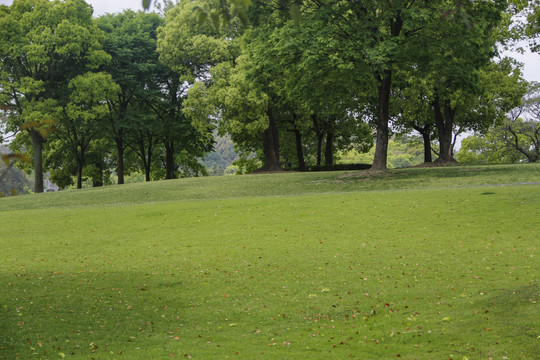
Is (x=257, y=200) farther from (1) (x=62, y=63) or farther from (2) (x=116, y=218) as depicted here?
(1) (x=62, y=63)

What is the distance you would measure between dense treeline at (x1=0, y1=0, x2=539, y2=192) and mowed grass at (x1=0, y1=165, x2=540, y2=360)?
724cm

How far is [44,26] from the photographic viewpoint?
1499 inches

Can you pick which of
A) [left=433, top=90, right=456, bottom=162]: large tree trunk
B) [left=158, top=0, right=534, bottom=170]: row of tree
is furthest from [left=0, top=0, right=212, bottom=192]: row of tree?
[left=433, top=90, right=456, bottom=162]: large tree trunk

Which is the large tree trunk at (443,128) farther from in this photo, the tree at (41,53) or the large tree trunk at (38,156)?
the large tree trunk at (38,156)

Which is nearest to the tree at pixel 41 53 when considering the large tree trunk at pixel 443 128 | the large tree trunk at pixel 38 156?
the large tree trunk at pixel 38 156

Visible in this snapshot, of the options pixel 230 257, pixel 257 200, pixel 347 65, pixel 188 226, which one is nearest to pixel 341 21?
pixel 347 65

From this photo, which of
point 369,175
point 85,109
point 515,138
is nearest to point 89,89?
→ point 85,109

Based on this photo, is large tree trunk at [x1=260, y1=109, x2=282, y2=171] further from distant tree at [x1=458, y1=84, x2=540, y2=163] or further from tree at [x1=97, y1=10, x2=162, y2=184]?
distant tree at [x1=458, y1=84, x2=540, y2=163]

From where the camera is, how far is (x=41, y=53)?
36781mm

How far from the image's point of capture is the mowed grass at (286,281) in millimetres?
7273

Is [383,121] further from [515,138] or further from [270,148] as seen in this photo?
[515,138]

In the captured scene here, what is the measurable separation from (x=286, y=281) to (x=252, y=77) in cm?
2221

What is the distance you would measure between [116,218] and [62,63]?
24.6 m

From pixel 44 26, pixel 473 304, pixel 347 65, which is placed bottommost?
pixel 473 304
